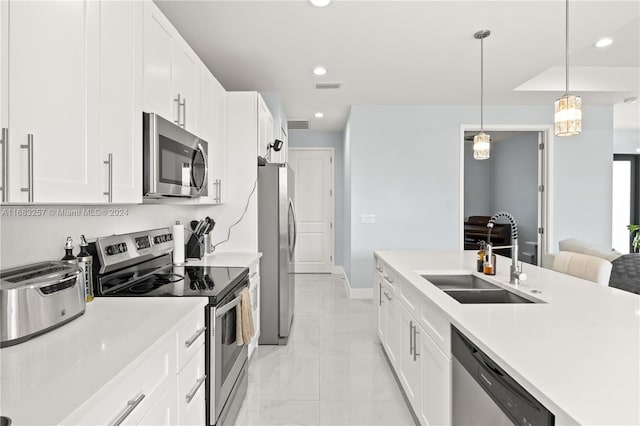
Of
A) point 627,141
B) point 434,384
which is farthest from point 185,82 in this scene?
point 627,141

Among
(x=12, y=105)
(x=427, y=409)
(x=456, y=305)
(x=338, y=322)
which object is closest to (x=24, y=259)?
(x=12, y=105)

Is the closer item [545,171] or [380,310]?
[380,310]

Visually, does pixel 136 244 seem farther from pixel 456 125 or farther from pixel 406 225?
pixel 456 125

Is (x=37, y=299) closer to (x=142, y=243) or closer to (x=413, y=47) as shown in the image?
(x=142, y=243)

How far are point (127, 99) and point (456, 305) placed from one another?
1.67 metres

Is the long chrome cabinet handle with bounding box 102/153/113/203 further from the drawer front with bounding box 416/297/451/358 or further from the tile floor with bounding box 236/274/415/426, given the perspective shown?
the tile floor with bounding box 236/274/415/426

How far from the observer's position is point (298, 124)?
6.00m

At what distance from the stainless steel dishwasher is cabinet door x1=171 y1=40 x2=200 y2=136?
191 centimetres

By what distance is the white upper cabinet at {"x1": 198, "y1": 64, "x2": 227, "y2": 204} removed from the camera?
2.58 m

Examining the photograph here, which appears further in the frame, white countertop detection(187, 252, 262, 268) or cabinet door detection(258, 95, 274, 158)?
cabinet door detection(258, 95, 274, 158)

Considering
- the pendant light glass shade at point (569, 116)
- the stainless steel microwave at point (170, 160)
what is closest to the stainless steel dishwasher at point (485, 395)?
the pendant light glass shade at point (569, 116)

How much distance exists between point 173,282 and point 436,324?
4.63ft

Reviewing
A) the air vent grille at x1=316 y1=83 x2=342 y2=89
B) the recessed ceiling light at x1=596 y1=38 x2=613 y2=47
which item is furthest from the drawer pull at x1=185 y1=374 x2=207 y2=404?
the recessed ceiling light at x1=596 y1=38 x2=613 y2=47

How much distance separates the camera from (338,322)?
395 cm
